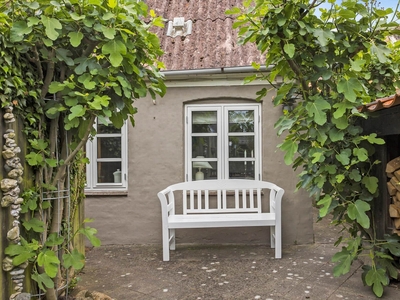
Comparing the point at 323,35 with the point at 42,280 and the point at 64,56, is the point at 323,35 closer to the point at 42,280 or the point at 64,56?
the point at 64,56

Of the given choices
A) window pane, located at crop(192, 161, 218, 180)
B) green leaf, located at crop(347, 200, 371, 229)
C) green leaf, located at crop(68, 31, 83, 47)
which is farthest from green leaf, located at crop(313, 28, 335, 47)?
window pane, located at crop(192, 161, 218, 180)

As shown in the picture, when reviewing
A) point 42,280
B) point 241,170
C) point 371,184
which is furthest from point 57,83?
point 241,170

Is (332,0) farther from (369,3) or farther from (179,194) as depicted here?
(179,194)

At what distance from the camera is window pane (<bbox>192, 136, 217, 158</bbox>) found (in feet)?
18.7

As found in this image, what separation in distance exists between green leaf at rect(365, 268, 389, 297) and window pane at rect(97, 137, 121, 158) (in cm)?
415

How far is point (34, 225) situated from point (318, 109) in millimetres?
2612

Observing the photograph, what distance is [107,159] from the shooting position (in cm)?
575

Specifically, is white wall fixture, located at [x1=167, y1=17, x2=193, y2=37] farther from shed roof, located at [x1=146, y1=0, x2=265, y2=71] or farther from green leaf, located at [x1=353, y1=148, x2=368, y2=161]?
green leaf, located at [x1=353, y1=148, x2=368, y2=161]

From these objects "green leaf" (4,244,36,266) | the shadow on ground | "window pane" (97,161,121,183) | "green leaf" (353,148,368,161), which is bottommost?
the shadow on ground

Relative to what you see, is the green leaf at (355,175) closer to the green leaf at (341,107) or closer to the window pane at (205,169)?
the green leaf at (341,107)

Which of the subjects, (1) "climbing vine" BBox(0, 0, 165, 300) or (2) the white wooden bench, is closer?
(1) "climbing vine" BBox(0, 0, 165, 300)

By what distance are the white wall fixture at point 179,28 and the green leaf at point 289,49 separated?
3.60 m

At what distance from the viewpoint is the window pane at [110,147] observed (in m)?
5.79

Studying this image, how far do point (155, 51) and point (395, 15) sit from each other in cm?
224
